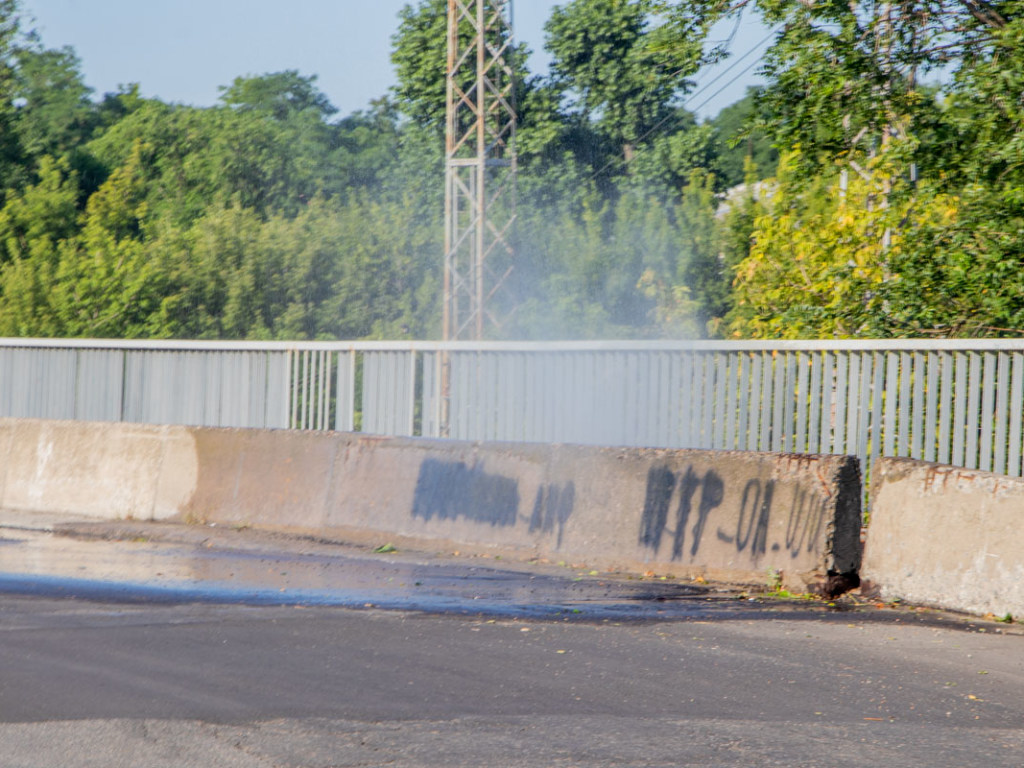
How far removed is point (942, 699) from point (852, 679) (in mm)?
482

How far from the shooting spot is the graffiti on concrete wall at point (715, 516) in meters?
9.28

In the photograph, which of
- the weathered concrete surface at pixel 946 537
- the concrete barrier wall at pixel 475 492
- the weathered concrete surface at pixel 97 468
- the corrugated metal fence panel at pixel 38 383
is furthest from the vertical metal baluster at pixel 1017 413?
the corrugated metal fence panel at pixel 38 383

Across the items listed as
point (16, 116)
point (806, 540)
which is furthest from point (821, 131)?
point (16, 116)

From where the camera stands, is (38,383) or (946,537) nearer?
(946,537)

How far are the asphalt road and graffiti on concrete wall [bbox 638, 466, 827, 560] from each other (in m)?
0.41

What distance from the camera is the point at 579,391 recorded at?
41.3 ft

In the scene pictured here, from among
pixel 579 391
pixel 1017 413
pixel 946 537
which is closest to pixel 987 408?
pixel 1017 413

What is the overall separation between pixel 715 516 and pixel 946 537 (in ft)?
5.72

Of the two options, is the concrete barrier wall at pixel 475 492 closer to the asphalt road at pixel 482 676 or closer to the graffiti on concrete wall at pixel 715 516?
the graffiti on concrete wall at pixel 715 516

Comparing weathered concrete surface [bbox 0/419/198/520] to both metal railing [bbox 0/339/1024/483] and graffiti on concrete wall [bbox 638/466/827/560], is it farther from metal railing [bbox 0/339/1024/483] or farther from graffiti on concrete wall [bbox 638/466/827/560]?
graffiti on concrete wall [bbox 638/466/827/560]

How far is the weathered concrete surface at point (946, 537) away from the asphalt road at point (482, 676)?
240mm

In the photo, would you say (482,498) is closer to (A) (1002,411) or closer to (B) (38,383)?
(A) (1002,411)

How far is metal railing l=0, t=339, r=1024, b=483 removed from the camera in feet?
33.5

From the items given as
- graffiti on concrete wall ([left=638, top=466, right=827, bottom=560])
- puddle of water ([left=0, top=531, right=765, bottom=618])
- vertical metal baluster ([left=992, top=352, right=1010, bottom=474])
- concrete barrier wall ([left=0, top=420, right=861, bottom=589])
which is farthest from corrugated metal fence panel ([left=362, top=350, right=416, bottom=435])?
vertical metal baluster ([left=992, top=352, right=1010, bottom=474])
